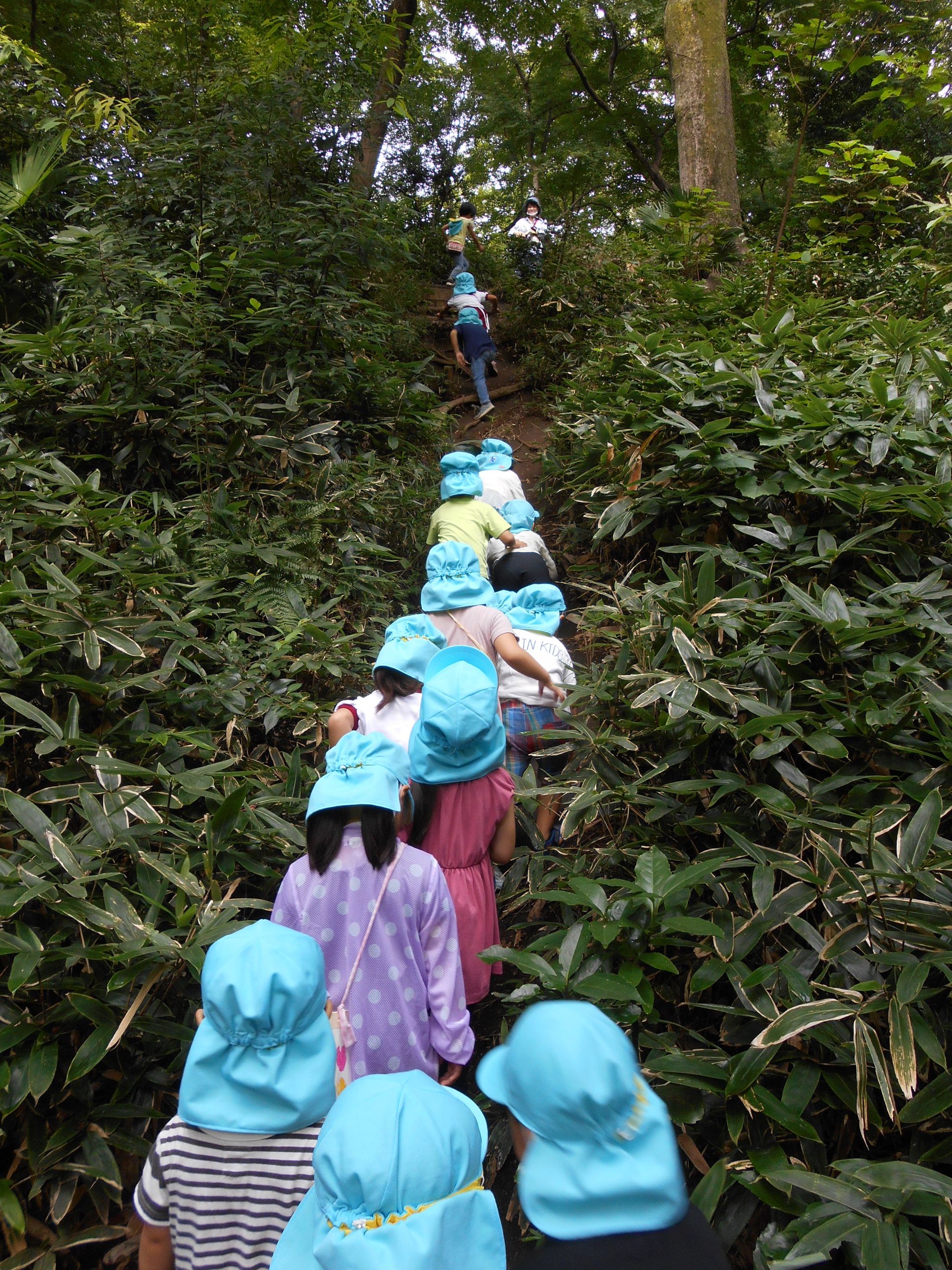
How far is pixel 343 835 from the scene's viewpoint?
200 centimetres

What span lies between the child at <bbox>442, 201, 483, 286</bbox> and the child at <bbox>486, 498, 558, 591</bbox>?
499cm

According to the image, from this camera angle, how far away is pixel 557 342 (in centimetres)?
830

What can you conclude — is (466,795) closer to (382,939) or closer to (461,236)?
(382,939)

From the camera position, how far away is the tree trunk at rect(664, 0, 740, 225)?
23.4 ft

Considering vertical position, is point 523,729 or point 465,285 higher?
point 465,285

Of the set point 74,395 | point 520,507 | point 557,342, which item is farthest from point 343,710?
point 557,342

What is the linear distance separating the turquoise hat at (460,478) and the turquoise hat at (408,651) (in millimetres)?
1925

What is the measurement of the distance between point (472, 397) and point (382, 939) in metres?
7.45

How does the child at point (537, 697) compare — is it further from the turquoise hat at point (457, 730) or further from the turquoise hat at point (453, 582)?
the turquoise hat at point (457, 730)

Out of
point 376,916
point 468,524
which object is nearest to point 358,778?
point 376,916

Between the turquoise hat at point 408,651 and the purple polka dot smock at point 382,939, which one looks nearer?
the purple polka dot smock at point 382,939

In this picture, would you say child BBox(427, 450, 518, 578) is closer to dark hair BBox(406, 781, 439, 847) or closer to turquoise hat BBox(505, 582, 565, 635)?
turquoise hat BBox(505, 582, 565, 635)

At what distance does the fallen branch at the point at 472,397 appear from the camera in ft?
26.7

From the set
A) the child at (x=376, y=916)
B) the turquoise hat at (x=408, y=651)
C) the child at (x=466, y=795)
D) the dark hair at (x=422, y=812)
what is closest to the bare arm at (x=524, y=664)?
the turquoise hat at (x=408, y=651)
